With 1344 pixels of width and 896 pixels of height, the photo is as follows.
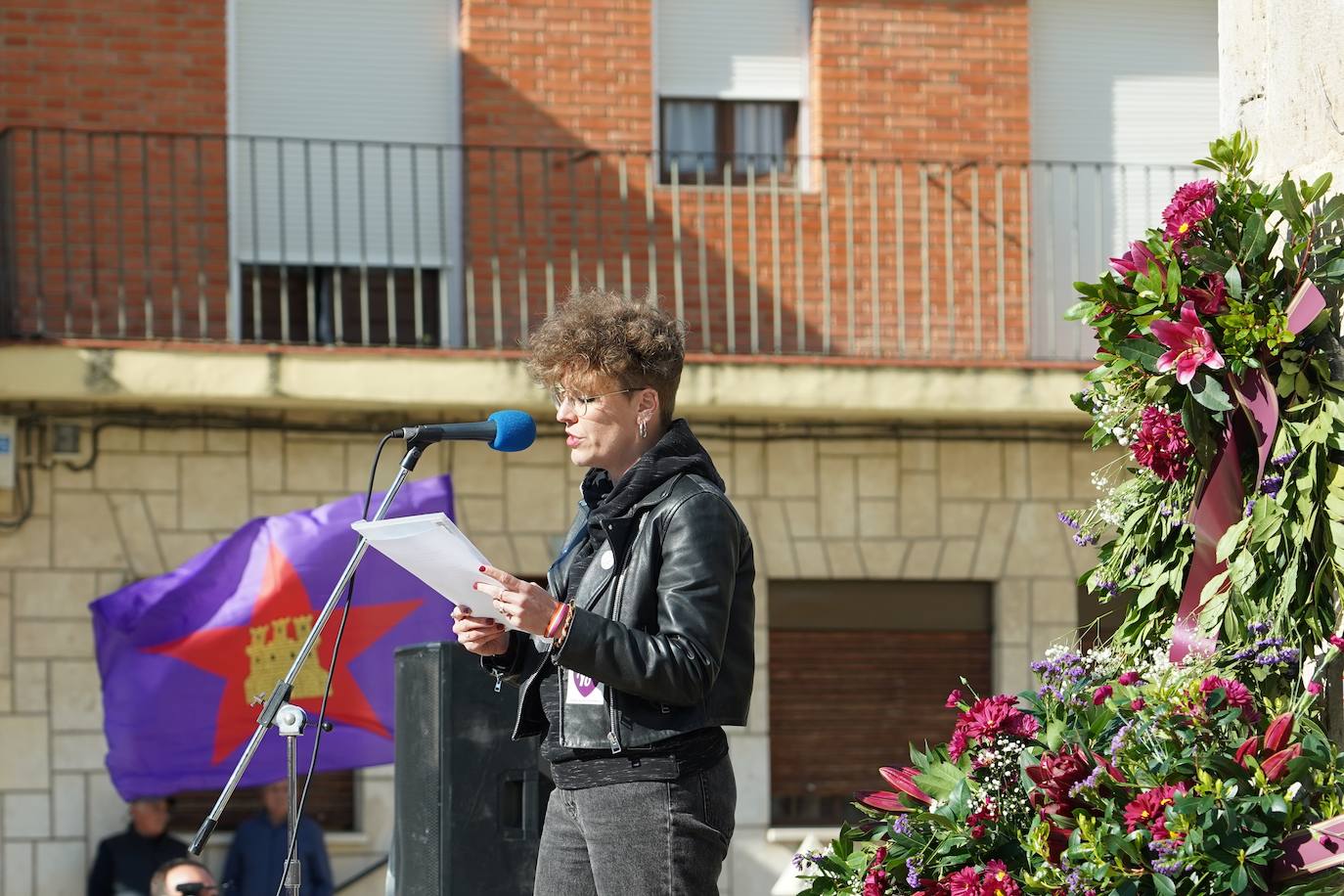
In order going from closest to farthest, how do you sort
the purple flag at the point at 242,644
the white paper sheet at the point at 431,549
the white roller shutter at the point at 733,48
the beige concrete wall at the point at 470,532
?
1. the white paper sheet at the point at 431,549
2. the purple flag at the point at 242,644
3. the beige concrete wall at the point at 470,532
4. the white roller shutter at the point at 733,48

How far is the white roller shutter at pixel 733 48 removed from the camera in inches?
471

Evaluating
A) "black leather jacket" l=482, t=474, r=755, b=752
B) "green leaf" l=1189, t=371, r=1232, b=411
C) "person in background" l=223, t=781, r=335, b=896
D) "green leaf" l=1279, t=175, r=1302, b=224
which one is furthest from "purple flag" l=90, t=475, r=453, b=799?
"green leaf" l=1279, t=175, r=1302, b=224

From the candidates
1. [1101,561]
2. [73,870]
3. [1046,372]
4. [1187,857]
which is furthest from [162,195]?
[1187,857]

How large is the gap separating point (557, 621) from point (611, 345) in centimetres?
63

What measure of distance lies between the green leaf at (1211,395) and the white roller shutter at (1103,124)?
8.30 metres

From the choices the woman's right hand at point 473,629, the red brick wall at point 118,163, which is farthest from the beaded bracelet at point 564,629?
the red brick wall at point 118,163

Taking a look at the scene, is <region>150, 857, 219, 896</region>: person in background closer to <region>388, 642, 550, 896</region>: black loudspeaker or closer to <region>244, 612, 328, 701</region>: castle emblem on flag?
<region>388, 642, 550, 896</region>: black loudspeaker

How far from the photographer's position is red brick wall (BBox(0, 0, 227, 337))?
36.4 ft

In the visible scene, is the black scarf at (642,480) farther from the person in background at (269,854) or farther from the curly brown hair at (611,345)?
the person in background at (269,854)

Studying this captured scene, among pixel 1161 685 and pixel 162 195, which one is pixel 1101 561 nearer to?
pixel 1161 685

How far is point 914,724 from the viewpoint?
11648mm

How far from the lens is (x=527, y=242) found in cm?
1165

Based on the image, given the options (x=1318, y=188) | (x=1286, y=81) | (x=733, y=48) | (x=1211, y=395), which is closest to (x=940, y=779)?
(x=1211, y=395)

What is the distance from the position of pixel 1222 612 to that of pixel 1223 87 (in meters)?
1.18
